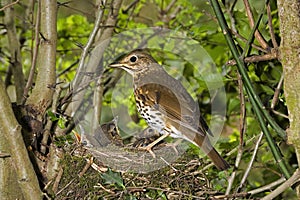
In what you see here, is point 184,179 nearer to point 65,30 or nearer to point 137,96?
point 137,96

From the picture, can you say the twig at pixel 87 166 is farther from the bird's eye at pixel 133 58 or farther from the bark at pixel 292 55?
the bark at pixel 292 55

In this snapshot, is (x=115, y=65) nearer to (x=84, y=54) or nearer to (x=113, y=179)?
(x=84, y=54)

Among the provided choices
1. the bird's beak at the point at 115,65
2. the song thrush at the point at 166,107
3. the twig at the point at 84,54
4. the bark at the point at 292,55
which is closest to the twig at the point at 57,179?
the twig at the point at 84,54

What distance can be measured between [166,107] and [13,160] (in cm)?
100

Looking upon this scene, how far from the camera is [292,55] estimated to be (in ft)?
4.77

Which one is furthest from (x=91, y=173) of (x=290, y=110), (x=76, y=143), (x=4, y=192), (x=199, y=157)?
(x=290, y=110)

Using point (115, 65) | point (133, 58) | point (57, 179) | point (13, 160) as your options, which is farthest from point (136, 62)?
point (13, 160)

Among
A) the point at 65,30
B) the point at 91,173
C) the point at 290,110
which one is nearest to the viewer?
the point at 290,110

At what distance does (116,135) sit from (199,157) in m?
0.50

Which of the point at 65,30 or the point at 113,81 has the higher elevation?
the point at 65,30

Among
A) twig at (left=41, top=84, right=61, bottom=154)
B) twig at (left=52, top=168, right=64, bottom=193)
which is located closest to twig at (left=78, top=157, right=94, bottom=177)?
twig at (left=52, top=168, right=64, bottom=193)

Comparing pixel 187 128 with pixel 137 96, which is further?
pixel 137 96

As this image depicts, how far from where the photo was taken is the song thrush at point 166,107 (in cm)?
261

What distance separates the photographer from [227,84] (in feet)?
11.4
